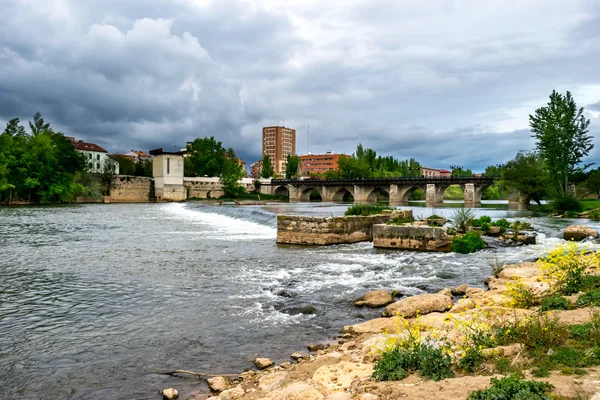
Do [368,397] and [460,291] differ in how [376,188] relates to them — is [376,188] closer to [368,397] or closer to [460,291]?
[460,291]

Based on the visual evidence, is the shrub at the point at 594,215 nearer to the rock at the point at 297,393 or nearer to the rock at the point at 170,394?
the rock at the point at 297,393

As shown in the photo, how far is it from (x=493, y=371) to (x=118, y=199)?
93.6 metres

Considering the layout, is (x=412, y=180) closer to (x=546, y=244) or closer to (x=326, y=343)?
(x=546, y=244)

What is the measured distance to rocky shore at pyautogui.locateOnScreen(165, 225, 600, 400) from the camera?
14.1 feet

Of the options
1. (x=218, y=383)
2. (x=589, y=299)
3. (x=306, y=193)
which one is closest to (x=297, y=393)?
(x=218, y=383)

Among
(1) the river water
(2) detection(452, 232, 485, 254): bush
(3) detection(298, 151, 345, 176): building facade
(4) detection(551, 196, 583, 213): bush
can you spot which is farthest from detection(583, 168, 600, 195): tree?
(3) detection(298, 151, 345, 176): building facade

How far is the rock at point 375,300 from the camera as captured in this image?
971 centimetres

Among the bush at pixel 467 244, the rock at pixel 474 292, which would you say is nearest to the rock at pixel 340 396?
the rock at pixel 474 292

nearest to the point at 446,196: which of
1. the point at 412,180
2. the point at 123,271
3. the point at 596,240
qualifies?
the point at 412,180

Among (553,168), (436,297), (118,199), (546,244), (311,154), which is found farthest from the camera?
(311,154)

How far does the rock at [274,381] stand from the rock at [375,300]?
408 centimetres

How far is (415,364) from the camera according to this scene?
5.09m

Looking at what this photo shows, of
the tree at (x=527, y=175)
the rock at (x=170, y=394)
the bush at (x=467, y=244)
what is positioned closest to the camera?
the rock at (x=170, y=394)

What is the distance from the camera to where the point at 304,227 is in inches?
777
